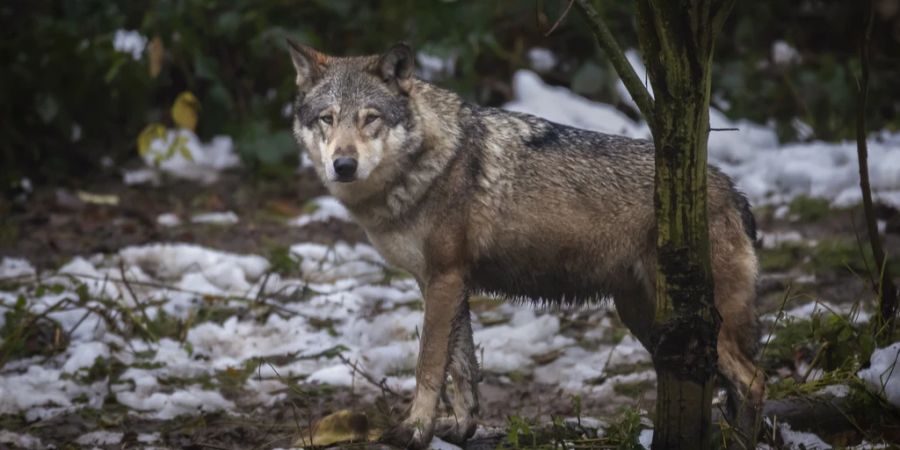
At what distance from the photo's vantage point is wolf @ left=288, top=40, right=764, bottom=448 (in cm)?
420

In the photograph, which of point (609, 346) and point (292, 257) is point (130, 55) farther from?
point (609, 346)

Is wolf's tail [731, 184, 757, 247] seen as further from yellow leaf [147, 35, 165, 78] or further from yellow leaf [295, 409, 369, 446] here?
yellow leaf [147, 35, 165, 78]

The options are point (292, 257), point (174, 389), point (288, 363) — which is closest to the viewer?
point (174, 389)

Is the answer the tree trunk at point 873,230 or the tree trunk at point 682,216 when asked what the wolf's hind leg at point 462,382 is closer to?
the tree trunk at point 682,216

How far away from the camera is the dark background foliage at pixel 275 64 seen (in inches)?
330

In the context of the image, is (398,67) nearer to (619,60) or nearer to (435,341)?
(435,341)

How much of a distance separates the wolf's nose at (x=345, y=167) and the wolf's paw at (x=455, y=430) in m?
0.96

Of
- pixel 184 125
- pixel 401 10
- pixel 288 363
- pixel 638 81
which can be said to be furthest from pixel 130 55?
pixel 638 81

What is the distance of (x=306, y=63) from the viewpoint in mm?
4613

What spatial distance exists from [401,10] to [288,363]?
4.10 meters

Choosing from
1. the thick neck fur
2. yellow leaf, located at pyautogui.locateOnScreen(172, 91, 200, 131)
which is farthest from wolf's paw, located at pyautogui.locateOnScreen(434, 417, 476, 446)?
yellow leaf, located at pyautogui.locateOnScreen(172, 91, 200, 131)

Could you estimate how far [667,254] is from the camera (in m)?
3.37

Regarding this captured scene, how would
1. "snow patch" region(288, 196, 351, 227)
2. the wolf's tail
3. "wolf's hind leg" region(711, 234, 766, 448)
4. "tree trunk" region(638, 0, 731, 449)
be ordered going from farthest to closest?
1. "snow patch" region(288, 196, 351, 227)
2. the wolf's tail
3. "wolf's hind leg" region(711, 234, 766, 448)
4. "tree trunk" region(638, 0, 731, 449)

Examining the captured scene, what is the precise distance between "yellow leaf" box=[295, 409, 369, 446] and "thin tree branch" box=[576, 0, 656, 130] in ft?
4.89
